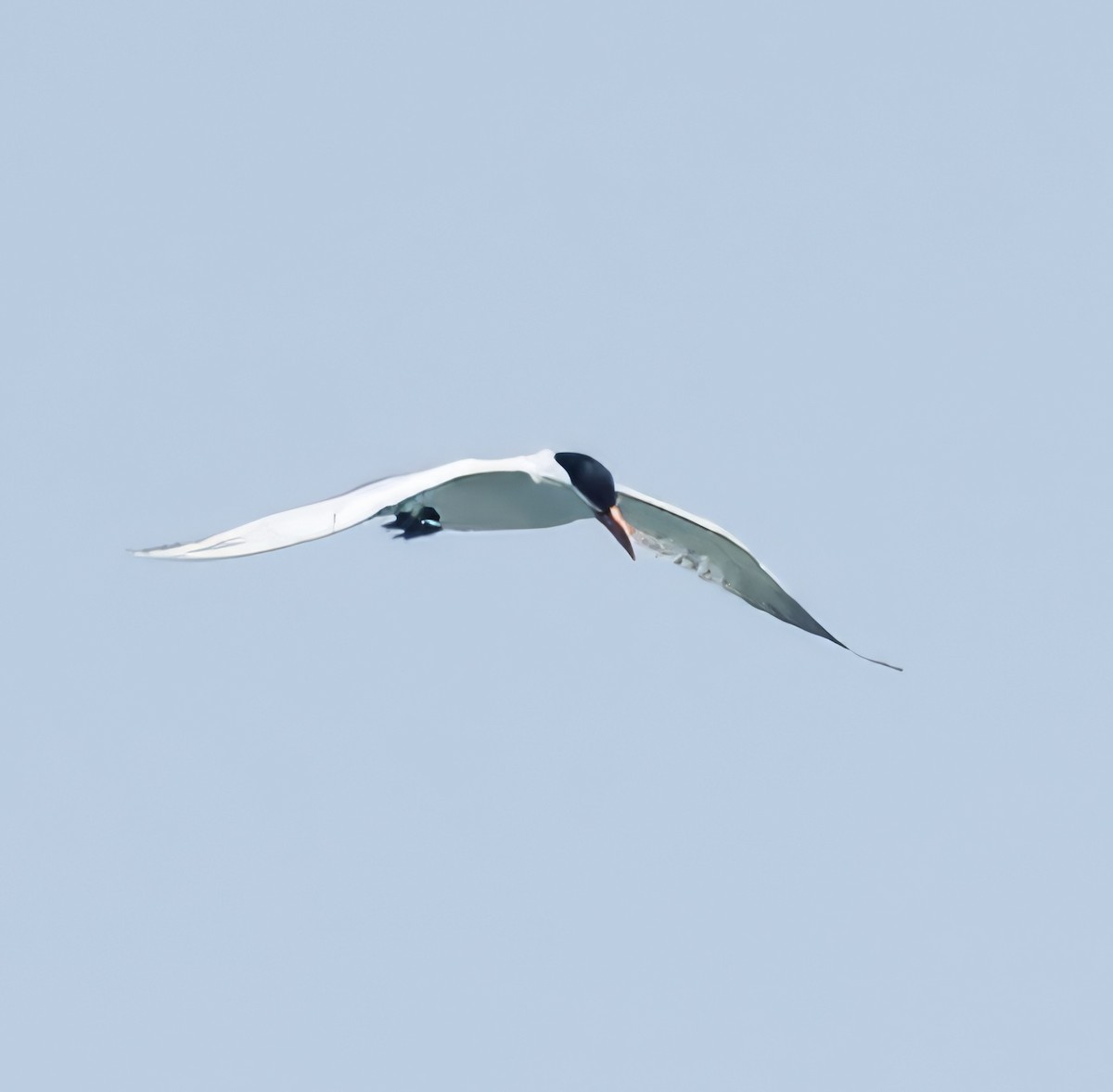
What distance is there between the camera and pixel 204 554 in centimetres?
1750

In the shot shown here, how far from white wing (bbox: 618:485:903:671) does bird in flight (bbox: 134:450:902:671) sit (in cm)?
1

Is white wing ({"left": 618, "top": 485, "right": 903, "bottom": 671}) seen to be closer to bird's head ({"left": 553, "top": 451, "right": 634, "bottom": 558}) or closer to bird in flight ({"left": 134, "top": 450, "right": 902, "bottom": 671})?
bird in flight ({"left": 134, "top": 450, "right": 902, "bottom": 671})

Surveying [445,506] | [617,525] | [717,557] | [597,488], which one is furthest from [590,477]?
[717,557]

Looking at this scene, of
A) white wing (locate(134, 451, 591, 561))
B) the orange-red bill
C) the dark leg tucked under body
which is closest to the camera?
white wing (locate(134, 451, 591, 561))

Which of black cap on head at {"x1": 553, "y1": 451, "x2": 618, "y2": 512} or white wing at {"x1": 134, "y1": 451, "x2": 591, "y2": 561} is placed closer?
white wing at {"x1": 134, "y1": 451, "x2": 591, "y2": 561}

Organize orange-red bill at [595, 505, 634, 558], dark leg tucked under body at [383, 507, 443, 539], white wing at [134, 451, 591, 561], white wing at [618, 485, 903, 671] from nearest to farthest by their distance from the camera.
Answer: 1. white wing at [134, 451, 591, 561]
2. dark leg tucked under body at [383, 507, 443, 539]
3. orange-red bill at [595, 505, 634, 558]
4. white wing at [618, 485, 903, 671]

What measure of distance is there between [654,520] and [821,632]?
2595mm

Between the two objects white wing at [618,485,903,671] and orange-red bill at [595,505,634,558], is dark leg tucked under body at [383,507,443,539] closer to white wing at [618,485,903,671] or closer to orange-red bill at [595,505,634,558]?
orange-red bill at [595,505,634,558]

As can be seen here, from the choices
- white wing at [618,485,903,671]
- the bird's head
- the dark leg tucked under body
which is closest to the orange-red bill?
the bird's head

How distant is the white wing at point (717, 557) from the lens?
78.9 feet

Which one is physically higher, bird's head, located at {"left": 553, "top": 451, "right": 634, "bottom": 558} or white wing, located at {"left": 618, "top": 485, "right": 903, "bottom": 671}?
bird's head, located at {"left": 553, "top": 451, "right": 634, "bottom": 558}

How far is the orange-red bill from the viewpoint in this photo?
2236 centimetres

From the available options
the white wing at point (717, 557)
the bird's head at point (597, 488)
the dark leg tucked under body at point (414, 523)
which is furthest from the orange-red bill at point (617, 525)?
the dark leg tucked under body at point (414, 523)

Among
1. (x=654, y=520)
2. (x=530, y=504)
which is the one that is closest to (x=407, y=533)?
(x=530, y=504)
